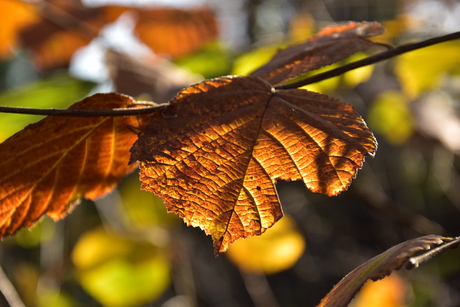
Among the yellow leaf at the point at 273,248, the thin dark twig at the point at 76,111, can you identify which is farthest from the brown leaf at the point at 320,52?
the yellow leaf at the point at 273,248

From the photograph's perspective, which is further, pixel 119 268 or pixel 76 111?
pixel 119 268

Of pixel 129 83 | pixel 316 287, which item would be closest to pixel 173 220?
pixel 129 83

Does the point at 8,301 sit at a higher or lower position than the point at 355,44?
lower

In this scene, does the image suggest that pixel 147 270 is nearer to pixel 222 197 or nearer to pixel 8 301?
pixel 8 301

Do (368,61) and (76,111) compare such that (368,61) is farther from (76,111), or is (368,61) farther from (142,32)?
(142,32)

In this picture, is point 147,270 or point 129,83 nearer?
point 129,83

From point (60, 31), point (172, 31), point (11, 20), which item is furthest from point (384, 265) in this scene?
point (11, 20)
